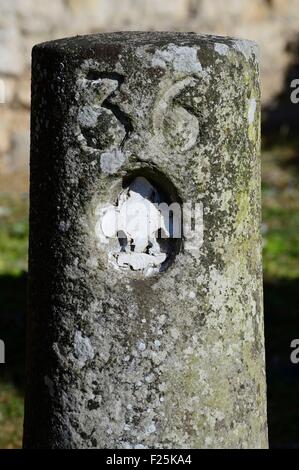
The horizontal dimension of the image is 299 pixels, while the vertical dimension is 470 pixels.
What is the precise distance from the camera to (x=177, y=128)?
9.73ft

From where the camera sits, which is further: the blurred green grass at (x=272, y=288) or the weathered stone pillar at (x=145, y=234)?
the blurred green grass at (x=272, y=288)

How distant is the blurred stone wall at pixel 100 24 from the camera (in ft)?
30.4

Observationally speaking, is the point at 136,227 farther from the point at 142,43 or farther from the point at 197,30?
the point at 197,30

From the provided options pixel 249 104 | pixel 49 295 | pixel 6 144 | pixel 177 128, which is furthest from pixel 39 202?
pixel 6 144

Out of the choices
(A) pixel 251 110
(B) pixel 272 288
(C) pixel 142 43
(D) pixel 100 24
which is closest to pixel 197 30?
(D) pixel 100 24

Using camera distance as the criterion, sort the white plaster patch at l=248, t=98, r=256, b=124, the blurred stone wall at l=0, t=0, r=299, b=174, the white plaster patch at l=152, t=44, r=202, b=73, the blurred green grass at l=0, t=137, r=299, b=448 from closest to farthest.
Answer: the white plaster patch at l=152, t=44, r=202, b=73 < the white plaster patch at l=248, t=98, r=256, b=124 < the blurred green grass at l=0, t=137, r=299, b=448 < the blurred stone wall at l=0, t=0, r=299, b=174

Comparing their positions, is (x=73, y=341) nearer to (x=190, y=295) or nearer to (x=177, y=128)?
(x=190, y=295)

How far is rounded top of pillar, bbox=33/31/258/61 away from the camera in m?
2.97

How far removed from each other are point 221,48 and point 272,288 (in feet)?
13.0

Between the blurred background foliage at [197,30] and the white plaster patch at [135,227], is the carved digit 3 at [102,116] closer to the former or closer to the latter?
the white plaster patch at [135,227]

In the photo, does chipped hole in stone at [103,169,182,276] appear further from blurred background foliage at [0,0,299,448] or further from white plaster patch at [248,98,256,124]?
blurred background foliage at [0,0,299,448]

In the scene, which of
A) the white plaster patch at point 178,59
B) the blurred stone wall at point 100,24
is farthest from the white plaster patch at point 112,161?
the blurred stone wall at point 100,24

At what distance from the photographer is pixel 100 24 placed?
9.43 metres

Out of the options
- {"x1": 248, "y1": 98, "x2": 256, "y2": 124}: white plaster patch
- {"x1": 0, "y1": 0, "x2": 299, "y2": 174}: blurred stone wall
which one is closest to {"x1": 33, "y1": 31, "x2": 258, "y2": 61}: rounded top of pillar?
{"x1": 248, "y1": 98, "x2": 256, "y2": 124}: white plaster patch
